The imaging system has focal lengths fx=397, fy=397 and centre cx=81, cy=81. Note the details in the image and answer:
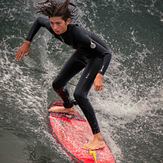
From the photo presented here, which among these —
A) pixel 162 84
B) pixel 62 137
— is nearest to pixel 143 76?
pixel 162 84

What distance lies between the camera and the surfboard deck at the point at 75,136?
5848 millimetres

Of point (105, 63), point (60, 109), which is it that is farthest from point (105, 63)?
point (60, 109)

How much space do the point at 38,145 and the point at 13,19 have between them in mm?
5806

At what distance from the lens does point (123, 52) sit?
11.2 meters

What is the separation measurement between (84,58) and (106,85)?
3210 millimetres

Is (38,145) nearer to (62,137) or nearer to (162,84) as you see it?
(62,137)

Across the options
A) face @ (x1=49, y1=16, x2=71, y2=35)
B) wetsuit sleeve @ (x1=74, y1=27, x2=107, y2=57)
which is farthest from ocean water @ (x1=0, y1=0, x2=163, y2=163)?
face @ (x1=49, y1=16, x2=71, y2=35)

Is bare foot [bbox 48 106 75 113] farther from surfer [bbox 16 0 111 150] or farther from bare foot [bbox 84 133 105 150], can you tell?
bare foot [bbox 84 133 105 150]

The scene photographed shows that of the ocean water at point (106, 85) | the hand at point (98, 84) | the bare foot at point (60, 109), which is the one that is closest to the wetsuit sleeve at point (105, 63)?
the hand at point (98, 84)

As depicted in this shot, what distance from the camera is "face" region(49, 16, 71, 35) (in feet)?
16.6

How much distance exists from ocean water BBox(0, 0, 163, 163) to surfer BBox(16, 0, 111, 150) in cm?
32

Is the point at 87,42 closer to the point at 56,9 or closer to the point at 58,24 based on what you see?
the point at 58,24

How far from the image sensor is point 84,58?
232 inches

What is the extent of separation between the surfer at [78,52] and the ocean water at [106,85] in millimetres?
316
